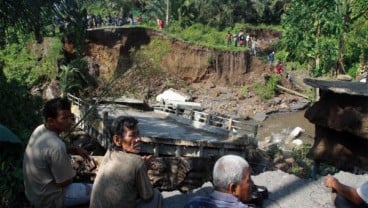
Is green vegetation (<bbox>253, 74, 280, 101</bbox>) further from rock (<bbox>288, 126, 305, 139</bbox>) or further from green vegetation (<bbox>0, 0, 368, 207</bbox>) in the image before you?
rock (<bbox>288, 126, 305, 139</bbox>)

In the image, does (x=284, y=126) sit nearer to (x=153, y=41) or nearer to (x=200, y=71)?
(x=200, y=71)

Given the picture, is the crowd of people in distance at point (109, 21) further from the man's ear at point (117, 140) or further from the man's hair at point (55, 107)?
the man's ear at point (117, 140)

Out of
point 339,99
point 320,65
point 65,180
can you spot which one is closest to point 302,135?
point 320,65

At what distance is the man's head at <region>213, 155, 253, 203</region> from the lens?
299 cm

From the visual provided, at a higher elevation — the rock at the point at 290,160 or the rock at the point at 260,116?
the rock at the point at 290,160

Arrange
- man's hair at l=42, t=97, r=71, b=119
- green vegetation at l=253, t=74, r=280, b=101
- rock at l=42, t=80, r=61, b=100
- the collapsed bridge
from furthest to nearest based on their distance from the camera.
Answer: green vegetation at l=253, t=74, r=280, b=101, rock at l=42, t=80, r=61, b=100, the collapsed bridge, man's hair at l=42, t=97, r=71, b=119

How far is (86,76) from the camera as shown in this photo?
29484 mm

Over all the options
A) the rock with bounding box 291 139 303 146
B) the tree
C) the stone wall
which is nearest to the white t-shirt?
the stone wall

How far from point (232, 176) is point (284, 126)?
1127 inches

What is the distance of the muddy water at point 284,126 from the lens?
28.6 m

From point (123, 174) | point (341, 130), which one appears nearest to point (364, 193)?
point (123, 174)

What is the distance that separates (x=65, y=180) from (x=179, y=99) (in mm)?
27597

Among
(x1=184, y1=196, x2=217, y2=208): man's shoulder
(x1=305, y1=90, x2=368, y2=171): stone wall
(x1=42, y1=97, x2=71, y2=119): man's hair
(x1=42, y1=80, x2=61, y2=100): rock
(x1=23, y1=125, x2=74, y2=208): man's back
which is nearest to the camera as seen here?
(x1=184, y1=196, x2=217, y2=208): man's shoulder

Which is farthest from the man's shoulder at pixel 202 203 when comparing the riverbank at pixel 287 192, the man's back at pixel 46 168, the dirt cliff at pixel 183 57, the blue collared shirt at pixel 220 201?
the dirt cliff at pixel 183 57
